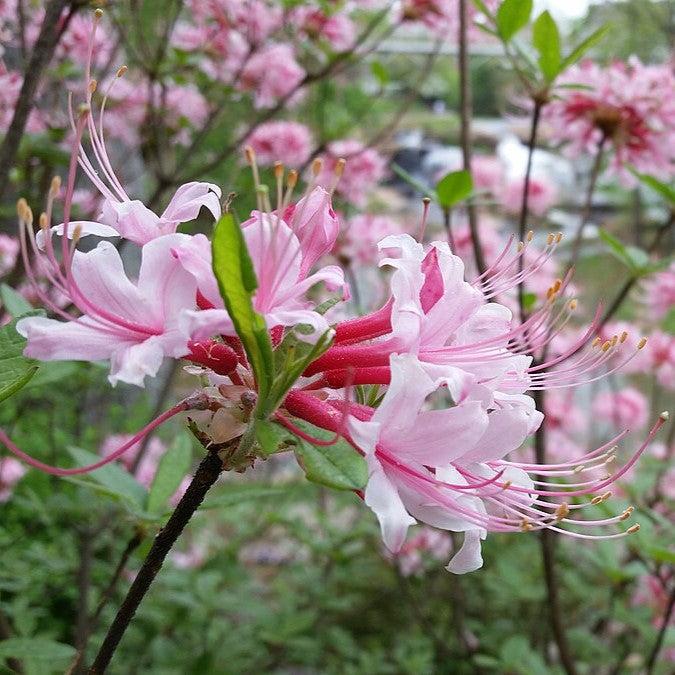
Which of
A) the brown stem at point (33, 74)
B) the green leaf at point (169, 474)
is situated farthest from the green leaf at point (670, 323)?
the brown stem at point (33, 74)

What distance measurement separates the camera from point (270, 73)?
236cm

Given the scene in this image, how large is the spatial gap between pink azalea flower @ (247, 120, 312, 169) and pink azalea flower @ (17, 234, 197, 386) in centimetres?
192

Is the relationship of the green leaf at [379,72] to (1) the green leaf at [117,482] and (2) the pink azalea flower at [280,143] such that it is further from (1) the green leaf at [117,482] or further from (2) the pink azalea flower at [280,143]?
(1) the green leaf at [117,482]

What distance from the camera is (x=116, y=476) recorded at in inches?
39.4

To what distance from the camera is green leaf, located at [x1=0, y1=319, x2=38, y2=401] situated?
59 cm

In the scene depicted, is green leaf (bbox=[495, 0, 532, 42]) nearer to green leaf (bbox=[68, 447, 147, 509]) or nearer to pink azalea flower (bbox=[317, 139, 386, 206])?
green leaf (bbox=[68, 447, 147, 509])

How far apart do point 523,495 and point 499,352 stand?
128 millimetres

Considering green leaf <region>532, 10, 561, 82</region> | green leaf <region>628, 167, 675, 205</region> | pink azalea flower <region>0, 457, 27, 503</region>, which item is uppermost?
green leaf <region>532, 10, 561, 82</region>

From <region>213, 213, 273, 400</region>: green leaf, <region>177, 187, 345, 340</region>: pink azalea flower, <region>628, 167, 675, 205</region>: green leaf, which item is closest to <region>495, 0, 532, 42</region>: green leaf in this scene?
<region>628, 167, 675, 205</region>: green leaf

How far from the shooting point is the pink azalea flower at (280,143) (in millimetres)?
2449

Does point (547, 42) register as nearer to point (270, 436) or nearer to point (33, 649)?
point (270, 436)

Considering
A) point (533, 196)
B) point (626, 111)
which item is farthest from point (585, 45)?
point (533, 196)

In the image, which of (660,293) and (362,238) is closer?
(362,238)

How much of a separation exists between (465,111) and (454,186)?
0.25 metres
